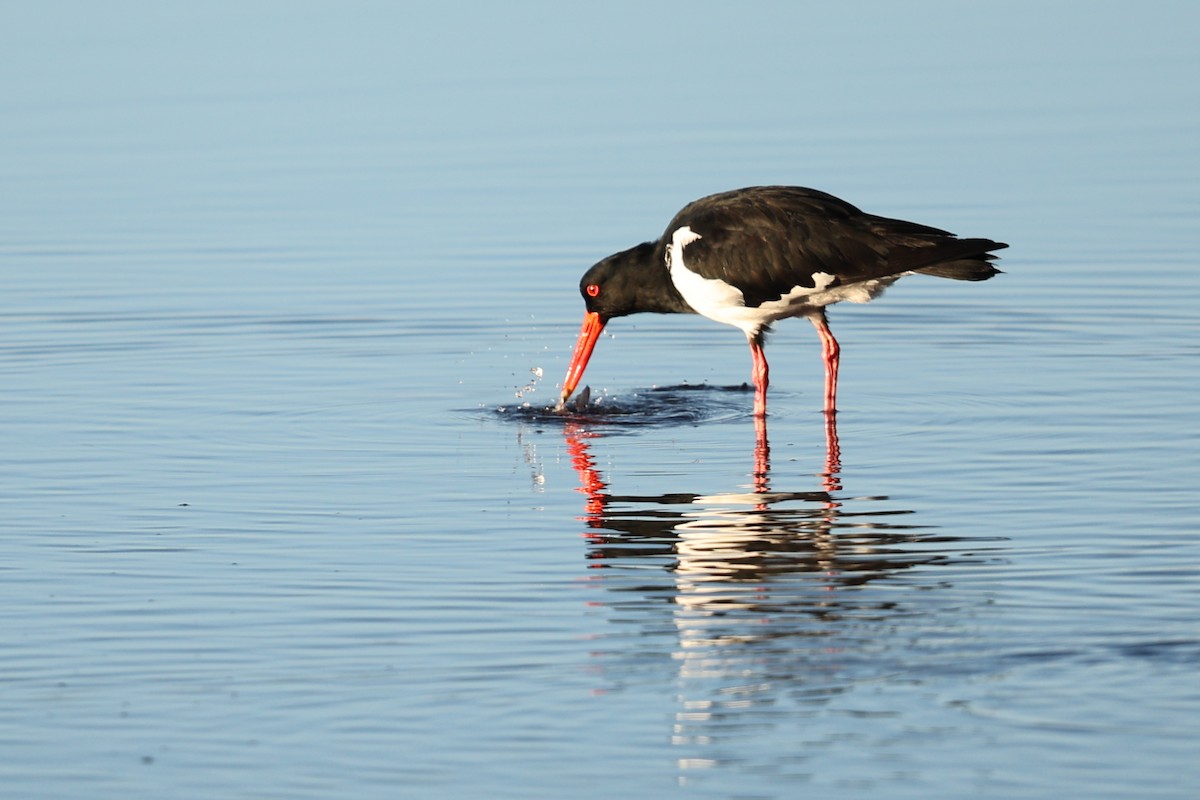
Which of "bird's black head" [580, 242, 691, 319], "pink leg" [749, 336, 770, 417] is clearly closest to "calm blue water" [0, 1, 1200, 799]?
"pink leg" [749, 336, 770, 417]

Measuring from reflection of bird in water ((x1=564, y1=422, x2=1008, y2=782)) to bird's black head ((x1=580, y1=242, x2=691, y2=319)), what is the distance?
2.84m

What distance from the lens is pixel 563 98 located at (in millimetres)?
22688

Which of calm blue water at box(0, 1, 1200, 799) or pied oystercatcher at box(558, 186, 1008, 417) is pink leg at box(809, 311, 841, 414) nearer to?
pied oystercatcher at box(558, 186, 1008, 417)

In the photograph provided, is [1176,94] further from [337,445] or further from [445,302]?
[337,445]

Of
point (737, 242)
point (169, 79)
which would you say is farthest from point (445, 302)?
point (169, 79)

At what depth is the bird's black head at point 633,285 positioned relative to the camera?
42.3 feet

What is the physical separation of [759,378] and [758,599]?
4.53 meters

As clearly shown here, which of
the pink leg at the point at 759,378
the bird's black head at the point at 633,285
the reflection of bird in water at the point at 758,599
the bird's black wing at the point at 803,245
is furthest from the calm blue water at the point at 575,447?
the bird's black wing at the point at 803,245

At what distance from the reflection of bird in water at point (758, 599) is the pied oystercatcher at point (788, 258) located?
83.9 inches

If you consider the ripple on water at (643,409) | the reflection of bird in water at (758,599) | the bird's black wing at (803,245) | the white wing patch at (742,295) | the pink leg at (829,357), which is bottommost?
the reflection of bird in water at (758,599)

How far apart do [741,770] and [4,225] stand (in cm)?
1384

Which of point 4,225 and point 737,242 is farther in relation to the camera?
point 4,225

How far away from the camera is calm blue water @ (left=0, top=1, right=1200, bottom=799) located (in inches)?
251

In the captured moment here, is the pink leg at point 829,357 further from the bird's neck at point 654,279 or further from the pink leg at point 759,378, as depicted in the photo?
the bird's neck at point 654,279
